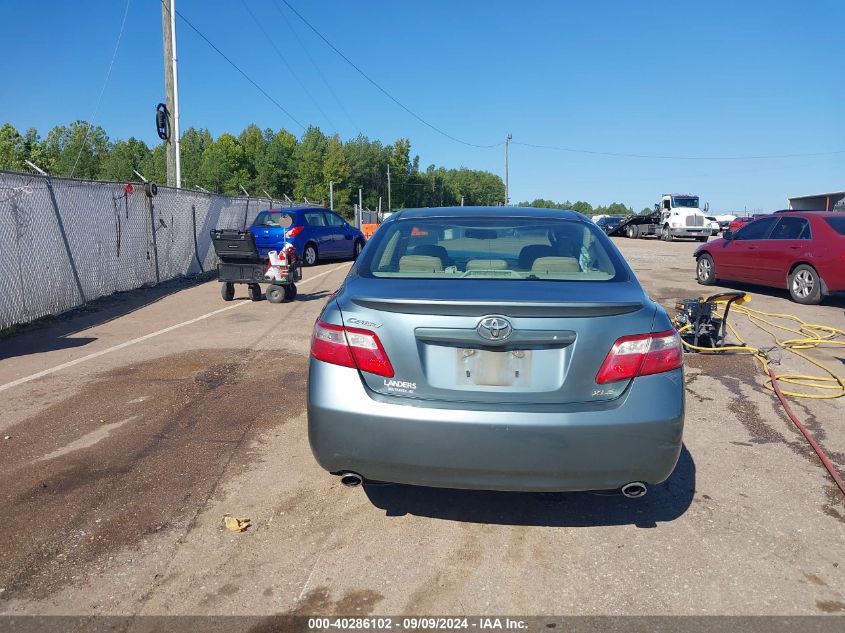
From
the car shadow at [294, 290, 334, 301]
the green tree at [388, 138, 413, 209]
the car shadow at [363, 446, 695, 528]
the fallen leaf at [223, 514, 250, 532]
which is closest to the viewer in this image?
the fallen leaf at [223, 514, 250, 532]

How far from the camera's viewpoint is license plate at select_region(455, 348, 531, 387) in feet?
9.70

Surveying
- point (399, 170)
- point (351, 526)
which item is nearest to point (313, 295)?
point (351, 526)

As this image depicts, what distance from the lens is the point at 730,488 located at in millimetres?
3984

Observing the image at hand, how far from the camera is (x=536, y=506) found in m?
3.73

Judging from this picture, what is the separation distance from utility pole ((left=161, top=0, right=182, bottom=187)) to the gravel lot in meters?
15.3

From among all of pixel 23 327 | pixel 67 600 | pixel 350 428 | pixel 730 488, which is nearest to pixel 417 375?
pixel 350 428

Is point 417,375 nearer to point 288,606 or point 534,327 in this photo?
point 534,327

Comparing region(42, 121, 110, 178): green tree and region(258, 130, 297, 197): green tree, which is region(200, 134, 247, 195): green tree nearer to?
region(258, 130, 297, 197): green tree

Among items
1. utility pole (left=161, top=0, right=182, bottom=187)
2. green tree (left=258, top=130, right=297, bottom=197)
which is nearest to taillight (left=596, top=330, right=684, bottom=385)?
utility pole (left=161, top=0, right=182, bottom=187)

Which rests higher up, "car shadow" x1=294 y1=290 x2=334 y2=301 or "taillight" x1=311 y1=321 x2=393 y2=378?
"taillight" x1=311 y1=321 x2=393 y2=378

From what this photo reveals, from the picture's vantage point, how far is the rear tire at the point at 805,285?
11.1 metres

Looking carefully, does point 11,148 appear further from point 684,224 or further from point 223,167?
point 684,224

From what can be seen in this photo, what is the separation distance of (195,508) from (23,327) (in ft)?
23.3

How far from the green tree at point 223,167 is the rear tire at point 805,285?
7222 centimetres
